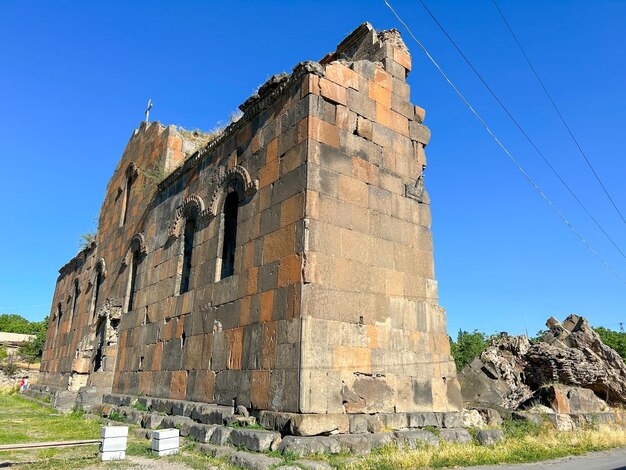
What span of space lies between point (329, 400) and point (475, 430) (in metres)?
2.74

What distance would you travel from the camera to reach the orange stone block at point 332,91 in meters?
7.91


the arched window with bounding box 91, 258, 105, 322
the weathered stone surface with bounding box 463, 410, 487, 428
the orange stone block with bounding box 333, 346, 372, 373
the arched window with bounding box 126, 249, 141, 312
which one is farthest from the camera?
the arched window with bounding box 91, 258, 105, 322

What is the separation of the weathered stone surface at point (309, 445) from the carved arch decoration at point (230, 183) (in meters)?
4.30

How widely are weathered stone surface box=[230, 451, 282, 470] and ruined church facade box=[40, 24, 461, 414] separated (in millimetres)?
816

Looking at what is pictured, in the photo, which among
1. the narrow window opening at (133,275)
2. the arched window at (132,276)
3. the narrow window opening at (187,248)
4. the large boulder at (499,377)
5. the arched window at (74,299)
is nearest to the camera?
the large boulder at (499,377)

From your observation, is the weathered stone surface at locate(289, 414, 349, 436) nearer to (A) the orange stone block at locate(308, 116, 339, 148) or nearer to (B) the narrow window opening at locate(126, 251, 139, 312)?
(A) the orange stone block at locate(308, 116, 339, 148)

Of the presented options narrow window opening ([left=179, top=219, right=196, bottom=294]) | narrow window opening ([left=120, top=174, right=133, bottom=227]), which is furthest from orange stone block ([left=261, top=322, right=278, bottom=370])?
narrow window opening ([left=120, top=174, right=133, bottom=227])

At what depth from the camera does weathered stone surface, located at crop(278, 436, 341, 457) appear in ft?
18.7

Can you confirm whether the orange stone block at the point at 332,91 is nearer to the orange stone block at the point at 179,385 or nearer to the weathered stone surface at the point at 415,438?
the weathered stone surface at the point at 415,438

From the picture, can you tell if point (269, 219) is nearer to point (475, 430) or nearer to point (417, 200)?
point (417, 200)

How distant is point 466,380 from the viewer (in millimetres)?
10422

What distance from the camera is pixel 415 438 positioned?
6684 millimetres

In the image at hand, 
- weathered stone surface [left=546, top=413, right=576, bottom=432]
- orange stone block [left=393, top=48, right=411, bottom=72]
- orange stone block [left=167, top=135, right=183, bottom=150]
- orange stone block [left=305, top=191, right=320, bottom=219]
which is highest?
orange stone block [left=167, top=135, right=183, bottom=150]

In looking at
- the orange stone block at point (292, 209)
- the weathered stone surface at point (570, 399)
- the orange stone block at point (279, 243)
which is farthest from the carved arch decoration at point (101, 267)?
the weathered stone surface at point (570, 399)
